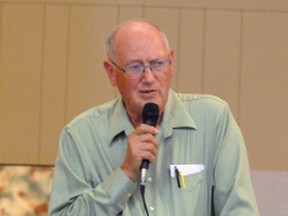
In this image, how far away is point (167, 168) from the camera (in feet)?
9.95

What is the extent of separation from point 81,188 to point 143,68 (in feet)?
1.63

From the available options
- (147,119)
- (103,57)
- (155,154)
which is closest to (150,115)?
(147,119)

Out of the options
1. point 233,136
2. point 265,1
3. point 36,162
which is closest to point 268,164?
point 265,1

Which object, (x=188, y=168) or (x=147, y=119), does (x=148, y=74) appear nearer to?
(x=147, y=119)

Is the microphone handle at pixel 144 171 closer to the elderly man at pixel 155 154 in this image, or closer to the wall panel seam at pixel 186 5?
the elderly man at pixel 155 154

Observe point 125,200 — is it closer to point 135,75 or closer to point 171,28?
point 135,75

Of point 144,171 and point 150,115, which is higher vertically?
point 150,115

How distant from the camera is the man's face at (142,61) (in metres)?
2.99

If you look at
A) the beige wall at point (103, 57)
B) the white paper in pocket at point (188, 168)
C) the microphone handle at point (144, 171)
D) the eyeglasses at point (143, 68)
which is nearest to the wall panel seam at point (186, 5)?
the beige wall at point (103, 57)

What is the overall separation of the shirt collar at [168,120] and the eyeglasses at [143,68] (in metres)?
0.19

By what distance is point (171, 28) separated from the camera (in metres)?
4.77

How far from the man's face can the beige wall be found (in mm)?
1694

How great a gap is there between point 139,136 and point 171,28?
2018mm

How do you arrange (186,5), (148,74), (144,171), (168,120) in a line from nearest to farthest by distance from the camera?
(144,171), (148,74), (168,120), (186,5)
